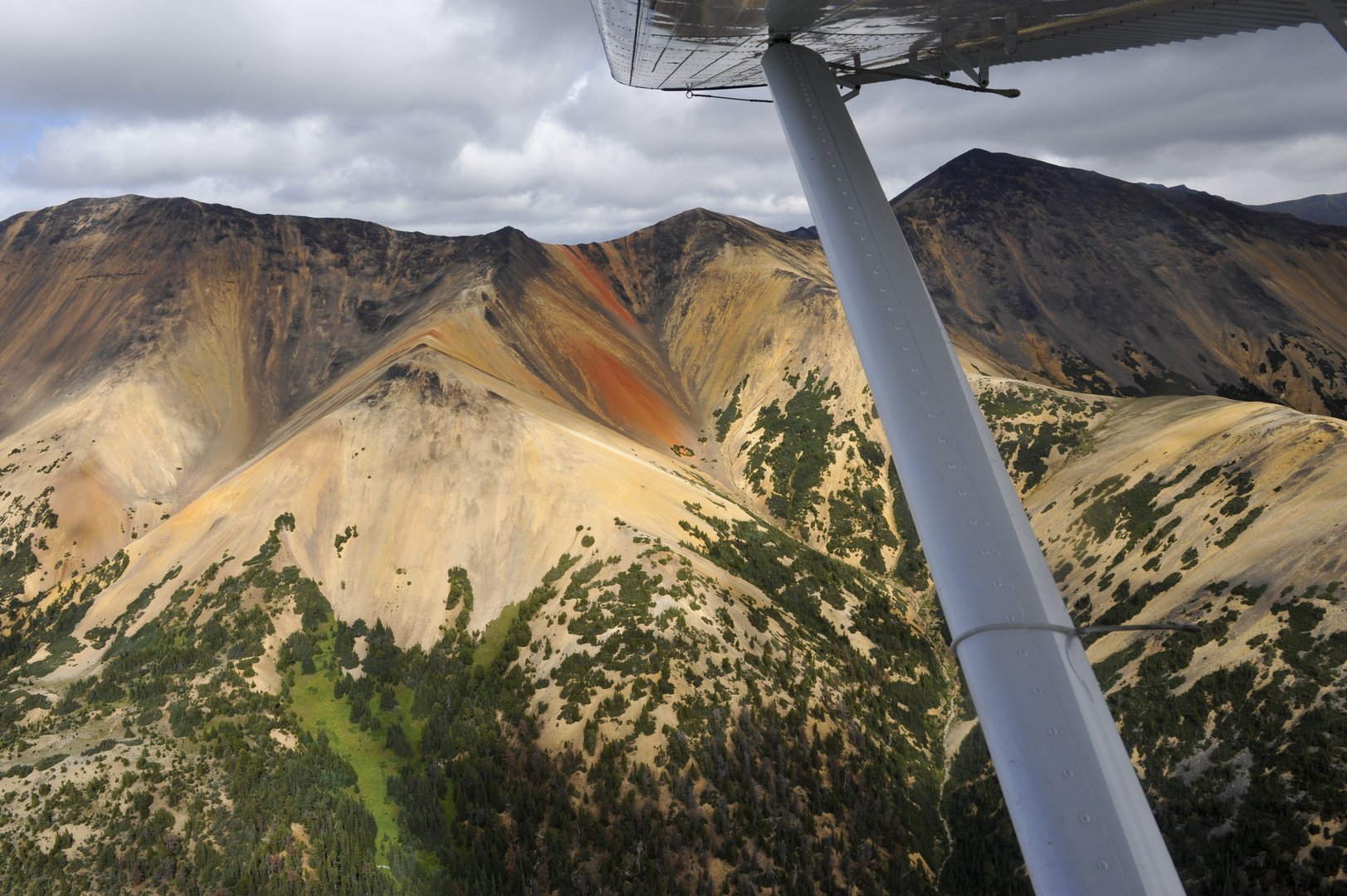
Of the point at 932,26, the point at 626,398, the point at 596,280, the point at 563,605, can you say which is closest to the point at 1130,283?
the point at 596,280

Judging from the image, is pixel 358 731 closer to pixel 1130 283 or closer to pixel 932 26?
pixel 932 26

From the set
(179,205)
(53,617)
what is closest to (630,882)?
(53,617)

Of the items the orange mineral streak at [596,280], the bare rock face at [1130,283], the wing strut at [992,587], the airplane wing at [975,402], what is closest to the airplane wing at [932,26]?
the airplane wing at [975,402]

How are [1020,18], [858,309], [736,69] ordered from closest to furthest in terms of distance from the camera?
[858,309] < [1020,18] < [736,69]

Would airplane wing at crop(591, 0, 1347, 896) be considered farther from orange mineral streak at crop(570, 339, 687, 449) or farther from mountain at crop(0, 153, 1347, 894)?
orange mineral streak at crop(570, 339, 687, 449)

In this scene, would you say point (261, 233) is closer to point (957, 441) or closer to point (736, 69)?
point (736, 69)

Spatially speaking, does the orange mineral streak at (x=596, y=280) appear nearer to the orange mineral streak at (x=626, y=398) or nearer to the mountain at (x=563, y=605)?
the mountain at (x=563, y=605)
